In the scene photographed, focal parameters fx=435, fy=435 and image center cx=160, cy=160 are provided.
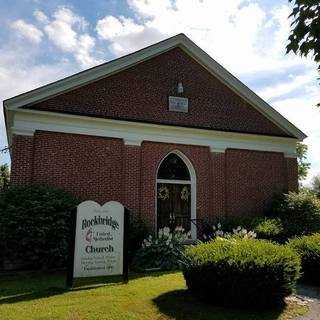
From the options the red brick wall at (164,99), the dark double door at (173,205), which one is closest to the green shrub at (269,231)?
the dark double door at (173,205)

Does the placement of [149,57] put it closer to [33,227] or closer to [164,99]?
[164,99]

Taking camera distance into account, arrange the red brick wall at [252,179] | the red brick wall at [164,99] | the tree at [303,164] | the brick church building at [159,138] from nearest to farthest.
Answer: the brick church building at [159,138] → the red brick wall at [164,99] → the red brick wall at [252,179] → the tree at [303,164]

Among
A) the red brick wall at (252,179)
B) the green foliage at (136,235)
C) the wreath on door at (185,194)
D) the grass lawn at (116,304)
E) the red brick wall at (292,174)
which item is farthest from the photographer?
the red brick wall at (292,174)

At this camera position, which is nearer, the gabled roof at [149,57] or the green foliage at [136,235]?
the green foliage at [136,235]

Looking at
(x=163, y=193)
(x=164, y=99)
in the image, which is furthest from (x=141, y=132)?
(x=163, y=193)

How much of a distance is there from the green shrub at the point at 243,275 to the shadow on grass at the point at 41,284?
259 cm

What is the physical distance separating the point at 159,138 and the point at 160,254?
5485mm

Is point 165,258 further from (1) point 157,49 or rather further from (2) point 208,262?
(1) point 157,49

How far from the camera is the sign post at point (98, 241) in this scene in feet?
33.4

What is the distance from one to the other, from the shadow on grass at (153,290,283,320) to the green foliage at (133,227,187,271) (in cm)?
389

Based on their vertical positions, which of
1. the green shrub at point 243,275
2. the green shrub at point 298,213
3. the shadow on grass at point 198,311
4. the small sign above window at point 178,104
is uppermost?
the small sign above window at point 178,104

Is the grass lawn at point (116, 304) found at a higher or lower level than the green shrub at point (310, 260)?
lower

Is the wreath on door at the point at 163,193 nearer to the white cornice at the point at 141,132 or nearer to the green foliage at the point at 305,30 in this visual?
the white cornice at the point at 141,132

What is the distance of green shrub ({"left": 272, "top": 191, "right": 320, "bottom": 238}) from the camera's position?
16.8 m
